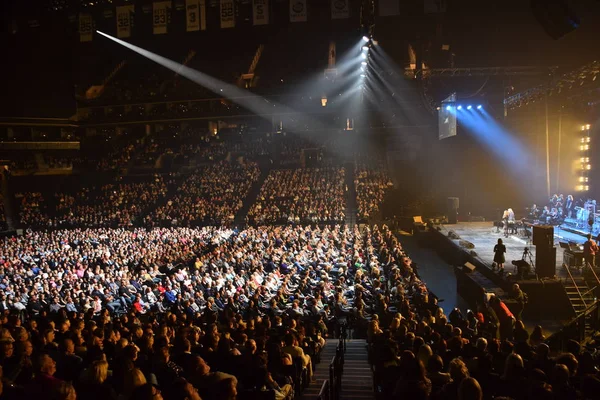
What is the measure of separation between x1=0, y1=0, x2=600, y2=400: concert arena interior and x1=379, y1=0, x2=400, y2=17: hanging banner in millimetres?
80

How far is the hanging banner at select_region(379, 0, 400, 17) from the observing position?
16.5 metres

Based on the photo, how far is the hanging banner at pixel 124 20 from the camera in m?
19.2

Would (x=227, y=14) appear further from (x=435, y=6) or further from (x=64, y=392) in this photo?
(x=64, y=392)

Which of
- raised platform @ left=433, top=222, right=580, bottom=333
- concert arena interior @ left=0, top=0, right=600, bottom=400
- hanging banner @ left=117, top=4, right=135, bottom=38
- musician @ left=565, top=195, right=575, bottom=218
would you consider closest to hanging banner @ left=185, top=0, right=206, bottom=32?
concert arena interior @ left=0, top=0, right=600, bottom=400

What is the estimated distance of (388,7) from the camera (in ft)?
54.0

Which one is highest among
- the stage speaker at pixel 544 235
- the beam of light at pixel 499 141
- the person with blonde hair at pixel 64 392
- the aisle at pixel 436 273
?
the beam of light at pixel 499 141

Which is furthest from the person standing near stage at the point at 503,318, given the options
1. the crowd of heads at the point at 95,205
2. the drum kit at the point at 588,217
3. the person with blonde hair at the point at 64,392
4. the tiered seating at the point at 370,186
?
the crowd of heads at the point at 95,205

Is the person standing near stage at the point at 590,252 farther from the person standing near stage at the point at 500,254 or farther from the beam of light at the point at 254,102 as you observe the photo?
the beam of light at the point at 254,102

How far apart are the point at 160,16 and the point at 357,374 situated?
17.7m

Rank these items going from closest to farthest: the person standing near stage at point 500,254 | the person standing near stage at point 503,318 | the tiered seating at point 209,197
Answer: the person standing near stage at point 503,318 < the person standing near stage at point 500,254 < the tiered seating at point 209,197

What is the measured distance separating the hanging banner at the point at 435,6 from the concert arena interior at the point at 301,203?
114 millimetres

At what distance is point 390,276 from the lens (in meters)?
12.9

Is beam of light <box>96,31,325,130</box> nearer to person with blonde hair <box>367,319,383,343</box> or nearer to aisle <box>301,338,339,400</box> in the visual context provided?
aisle <box>301,338,339,400</box>

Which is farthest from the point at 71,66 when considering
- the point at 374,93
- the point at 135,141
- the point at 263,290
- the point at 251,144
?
the point at 263,290
